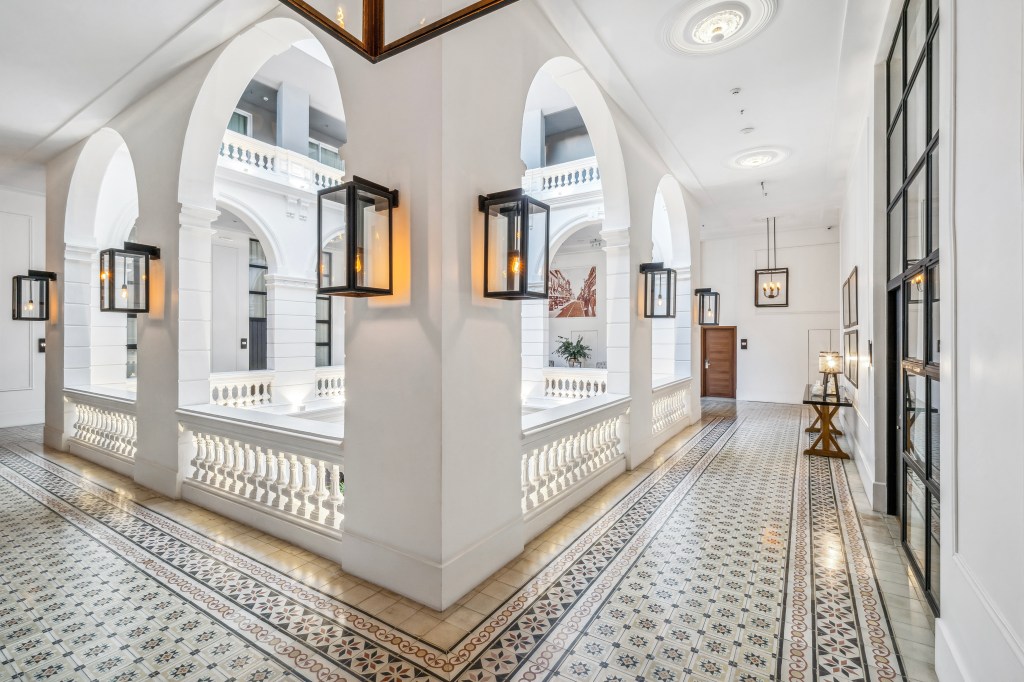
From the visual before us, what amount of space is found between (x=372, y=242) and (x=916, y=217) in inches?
138

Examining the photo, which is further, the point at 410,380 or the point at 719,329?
the point at 719,329

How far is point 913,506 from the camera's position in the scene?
321cm

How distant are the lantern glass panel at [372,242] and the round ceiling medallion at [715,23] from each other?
2847 mm

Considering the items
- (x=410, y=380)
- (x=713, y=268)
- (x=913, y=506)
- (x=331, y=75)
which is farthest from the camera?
(x=713, y=268)

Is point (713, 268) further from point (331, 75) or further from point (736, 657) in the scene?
point (736, 657)

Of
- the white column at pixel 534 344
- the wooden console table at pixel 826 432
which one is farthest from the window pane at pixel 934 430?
the white column at pixel 534 344

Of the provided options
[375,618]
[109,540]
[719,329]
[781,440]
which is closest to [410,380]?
[375,618]

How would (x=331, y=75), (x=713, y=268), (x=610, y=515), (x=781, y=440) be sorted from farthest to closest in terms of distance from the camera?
(x=713, y=268) < (x=331, y=75) < (x=781, y=440) < (x=610, y=515)

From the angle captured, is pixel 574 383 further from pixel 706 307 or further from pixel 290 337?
pixel 290 337

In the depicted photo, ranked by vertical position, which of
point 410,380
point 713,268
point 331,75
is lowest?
point 410,380

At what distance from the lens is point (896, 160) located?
3811 mm

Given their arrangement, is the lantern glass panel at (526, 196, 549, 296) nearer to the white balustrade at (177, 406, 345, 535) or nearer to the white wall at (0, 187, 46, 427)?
the white balustrade at (177, 406, 345, 535)

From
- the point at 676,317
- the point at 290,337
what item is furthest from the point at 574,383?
the point at 290,337

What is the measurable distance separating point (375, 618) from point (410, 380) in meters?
1.28
